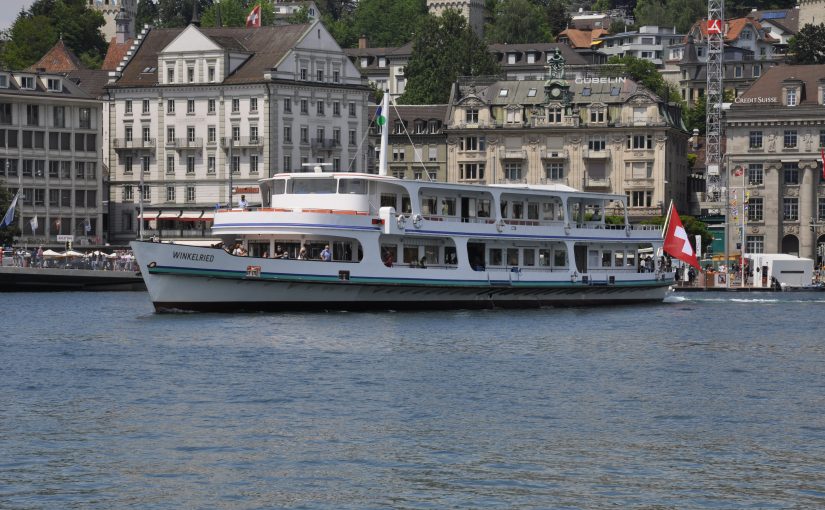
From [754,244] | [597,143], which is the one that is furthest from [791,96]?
[597,143]

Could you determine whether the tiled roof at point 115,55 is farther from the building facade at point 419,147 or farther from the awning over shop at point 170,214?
the awning over shop at point 170,214

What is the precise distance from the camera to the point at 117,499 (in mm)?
31891

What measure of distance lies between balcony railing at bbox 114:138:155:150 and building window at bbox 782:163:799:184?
50.5 meters

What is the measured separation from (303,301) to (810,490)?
39899 mm

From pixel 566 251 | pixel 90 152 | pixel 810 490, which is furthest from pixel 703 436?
pixel 90 152

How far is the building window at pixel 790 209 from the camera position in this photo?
139 m

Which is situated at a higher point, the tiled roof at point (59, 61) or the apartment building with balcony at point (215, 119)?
the tiled roof at point (59, 61)

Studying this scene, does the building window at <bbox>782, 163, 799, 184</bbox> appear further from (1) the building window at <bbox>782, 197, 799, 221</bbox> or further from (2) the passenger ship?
(2) the passenger ship

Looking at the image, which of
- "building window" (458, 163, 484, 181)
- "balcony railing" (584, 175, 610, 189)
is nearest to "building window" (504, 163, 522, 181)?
"building window" (458, 163, 484, 181)

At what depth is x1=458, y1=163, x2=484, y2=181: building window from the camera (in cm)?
15200

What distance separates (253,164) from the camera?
135m

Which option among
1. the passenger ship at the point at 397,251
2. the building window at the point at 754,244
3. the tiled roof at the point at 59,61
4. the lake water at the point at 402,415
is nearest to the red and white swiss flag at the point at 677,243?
the passenger ship at the point at 397,251

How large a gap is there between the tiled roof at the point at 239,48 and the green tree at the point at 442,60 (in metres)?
35.4

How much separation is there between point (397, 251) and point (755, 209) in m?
71.1
